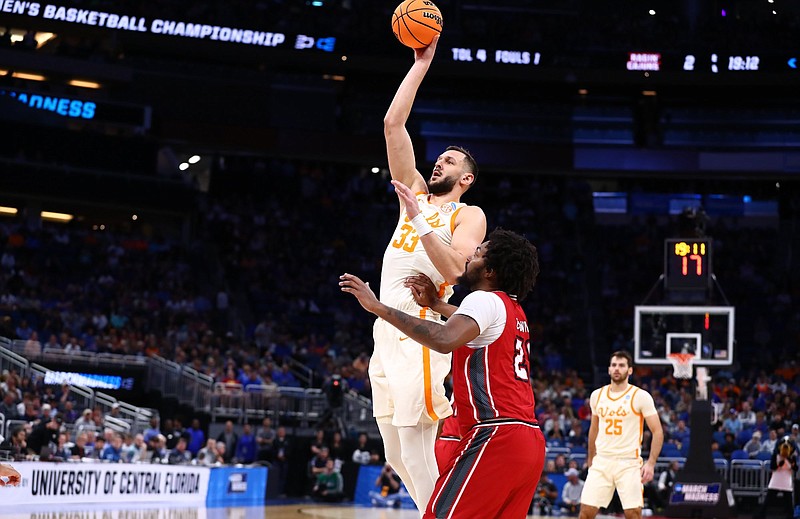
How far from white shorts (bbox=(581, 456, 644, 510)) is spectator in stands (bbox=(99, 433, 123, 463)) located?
9.75m

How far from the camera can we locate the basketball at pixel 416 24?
24.6ft

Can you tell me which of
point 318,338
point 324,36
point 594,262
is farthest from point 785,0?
→ point 318,338

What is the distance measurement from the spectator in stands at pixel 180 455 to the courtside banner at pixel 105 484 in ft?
2.83

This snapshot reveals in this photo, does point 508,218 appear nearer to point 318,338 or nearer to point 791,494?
point 318,338

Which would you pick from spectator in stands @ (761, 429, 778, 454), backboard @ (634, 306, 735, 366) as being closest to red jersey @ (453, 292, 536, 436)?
backboard @ (634, 306, 735, 366)

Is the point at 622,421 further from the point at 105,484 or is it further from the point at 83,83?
the point at 83,83

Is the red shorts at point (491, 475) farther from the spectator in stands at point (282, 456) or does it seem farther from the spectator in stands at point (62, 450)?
the spectator in stands at point (282, 456)

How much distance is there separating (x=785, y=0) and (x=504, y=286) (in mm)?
36875

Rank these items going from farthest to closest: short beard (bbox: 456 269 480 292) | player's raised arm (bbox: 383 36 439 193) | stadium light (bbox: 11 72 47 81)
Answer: stadium light (bbox: 11 72 47 81) → player's raised arm (bbox: 383 36 439 193) → short beard (bbox: 456 269 480 292)

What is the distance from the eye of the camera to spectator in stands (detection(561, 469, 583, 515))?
68.3 ft

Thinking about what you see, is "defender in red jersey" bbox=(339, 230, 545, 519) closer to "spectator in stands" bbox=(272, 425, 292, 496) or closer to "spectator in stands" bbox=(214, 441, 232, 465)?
"spectator in stands" bbox=(214, 441, 232, 465)

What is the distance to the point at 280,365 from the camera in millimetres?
28156

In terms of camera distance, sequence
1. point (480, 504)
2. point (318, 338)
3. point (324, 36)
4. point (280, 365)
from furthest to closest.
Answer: point (324, 36) → point (318, 338) → point (280, 365) → point (480, 504)

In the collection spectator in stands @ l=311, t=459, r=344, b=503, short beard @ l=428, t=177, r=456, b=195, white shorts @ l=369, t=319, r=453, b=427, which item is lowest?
spectator in stands @ l=311, t=459, r=344, b=503
